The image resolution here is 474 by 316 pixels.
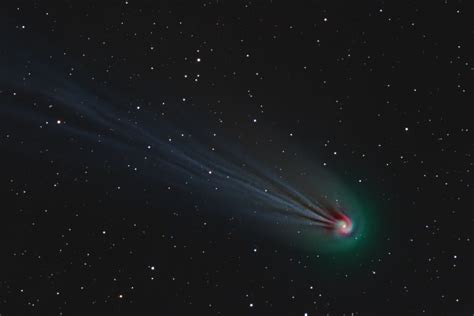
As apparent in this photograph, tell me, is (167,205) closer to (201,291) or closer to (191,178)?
(191,178)

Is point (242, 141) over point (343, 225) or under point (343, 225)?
over

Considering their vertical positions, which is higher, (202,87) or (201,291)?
(202,87)

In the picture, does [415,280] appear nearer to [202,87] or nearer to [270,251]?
[270,251]

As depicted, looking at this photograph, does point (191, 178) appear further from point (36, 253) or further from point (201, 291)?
point (36, 253)

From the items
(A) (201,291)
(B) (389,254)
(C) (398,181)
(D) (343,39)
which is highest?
(D) (343,39)

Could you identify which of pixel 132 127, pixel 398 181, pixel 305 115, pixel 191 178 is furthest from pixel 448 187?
pixel 132 127

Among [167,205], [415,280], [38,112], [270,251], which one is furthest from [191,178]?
[415,280]

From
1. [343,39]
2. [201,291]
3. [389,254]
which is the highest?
[343,39]

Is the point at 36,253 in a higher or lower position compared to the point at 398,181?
lower
